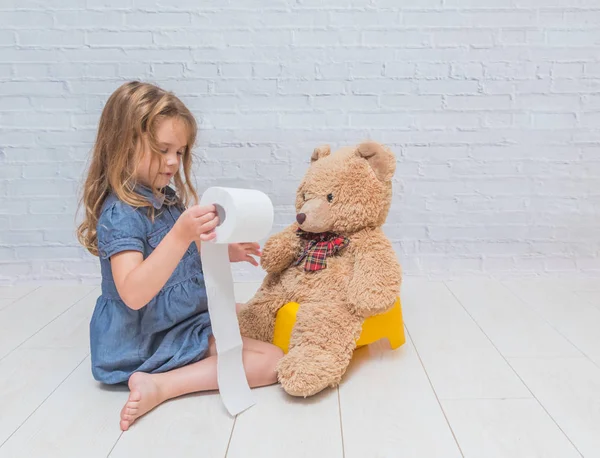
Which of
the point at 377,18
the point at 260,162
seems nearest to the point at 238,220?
the point at 260,162

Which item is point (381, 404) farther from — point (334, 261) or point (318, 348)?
point (334, 261)

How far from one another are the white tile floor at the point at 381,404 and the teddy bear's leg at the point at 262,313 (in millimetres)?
180

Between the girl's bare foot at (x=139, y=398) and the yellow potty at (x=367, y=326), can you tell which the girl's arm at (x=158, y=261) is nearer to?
the girl's bare foot at (x=139, y=398)

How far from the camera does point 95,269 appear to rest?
1.92m

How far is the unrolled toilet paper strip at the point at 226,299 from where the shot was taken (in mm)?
999

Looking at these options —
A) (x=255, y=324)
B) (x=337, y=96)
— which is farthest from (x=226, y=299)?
(x=337, y=96)

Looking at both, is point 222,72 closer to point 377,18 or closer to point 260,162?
point 260,162

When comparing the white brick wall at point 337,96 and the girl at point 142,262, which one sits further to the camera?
the white brick wall at point 337,96

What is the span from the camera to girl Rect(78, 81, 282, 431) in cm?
110

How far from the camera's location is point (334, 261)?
1.30m

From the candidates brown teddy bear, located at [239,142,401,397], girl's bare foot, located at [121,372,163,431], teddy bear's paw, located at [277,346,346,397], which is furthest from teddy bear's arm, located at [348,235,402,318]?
girl's bare foot, located at [121,372,163,431]

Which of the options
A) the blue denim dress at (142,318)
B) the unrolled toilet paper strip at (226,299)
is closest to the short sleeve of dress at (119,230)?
the blue denim dress at (142,318)

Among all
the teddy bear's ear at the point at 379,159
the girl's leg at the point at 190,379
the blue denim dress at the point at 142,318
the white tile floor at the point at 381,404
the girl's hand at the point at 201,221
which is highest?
the teddy bear's ear at the point at 379,159

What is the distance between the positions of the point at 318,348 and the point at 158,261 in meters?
0.34
